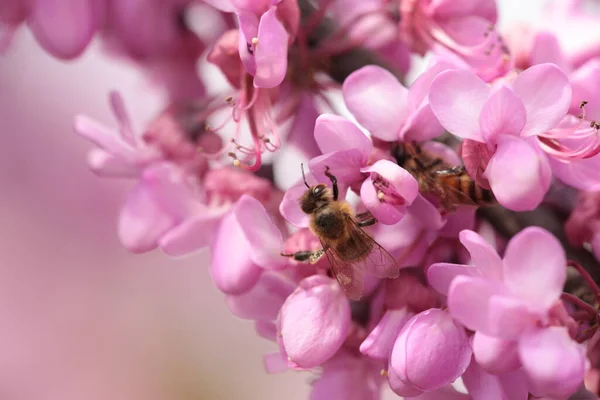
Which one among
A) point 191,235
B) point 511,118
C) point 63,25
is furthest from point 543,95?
point 63,25

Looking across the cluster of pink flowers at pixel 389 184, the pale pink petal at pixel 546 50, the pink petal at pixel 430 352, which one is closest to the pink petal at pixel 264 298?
the cluster of pink flowers at pixel 389 184

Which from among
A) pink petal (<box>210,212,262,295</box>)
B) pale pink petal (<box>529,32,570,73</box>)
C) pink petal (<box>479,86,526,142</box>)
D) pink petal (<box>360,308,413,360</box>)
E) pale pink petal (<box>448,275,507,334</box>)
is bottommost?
pink petal (<box>360,308,413,360</box>)

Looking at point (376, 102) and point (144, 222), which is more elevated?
point (376, 102)

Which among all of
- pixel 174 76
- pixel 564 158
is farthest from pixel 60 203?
pixel 564 158

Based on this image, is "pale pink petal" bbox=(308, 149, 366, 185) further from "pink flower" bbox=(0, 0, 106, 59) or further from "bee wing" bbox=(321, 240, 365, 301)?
"pink flower" bbox=(0, 0, 106, 59)

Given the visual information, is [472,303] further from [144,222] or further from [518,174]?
[144,222]

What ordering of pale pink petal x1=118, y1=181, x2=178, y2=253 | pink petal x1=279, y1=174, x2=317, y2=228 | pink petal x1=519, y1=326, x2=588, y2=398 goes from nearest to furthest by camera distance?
1. pink petal x1=519, y1=326, x2=588, y2=398
2. pink petal x1=279, y1=174, x2=317, y2=228
3. pale pink petal x1=118, y1=181, x2=178, y2=253

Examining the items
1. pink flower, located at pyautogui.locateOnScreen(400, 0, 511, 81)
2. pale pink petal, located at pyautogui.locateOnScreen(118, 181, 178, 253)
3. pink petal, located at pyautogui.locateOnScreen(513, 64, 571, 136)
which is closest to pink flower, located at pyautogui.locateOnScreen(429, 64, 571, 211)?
pink petal, located at pyautogui.locateOnScreen(513, 64, 571, 136)
